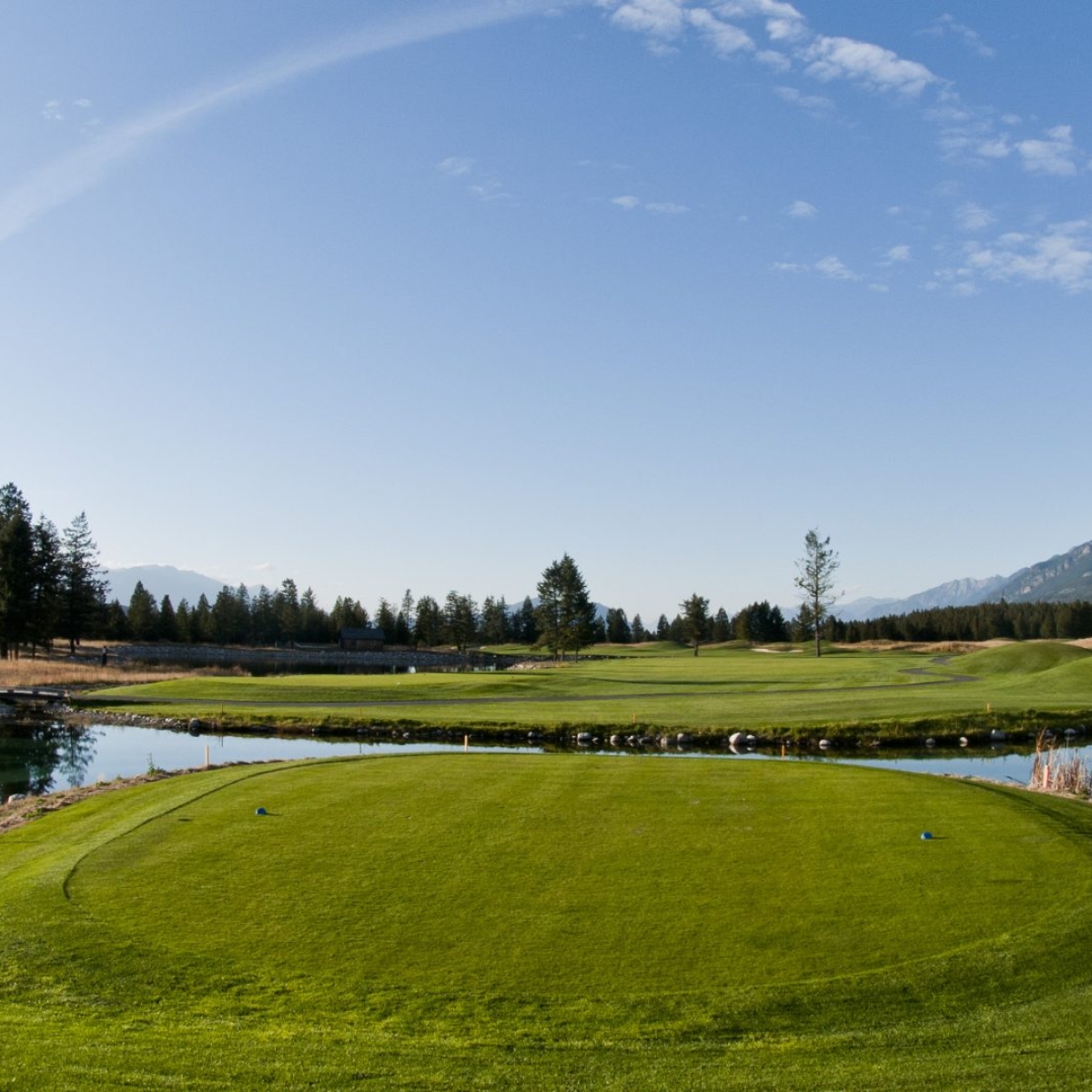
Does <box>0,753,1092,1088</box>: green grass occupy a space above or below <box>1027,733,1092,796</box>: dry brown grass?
above

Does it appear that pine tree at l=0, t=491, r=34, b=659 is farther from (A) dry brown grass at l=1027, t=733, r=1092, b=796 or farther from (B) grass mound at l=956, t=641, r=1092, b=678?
(A) dry brown grass at l=1027, t=733, r=1092, b=796

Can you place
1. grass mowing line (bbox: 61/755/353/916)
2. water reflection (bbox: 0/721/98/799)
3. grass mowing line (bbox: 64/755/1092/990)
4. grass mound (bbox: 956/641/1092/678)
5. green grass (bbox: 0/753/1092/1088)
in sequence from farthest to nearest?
grass mound (bbox: 956/641/1092/678)
water reflection (bbox: 0/721/98/799)
grass mowing line (bbox: 61/755/353/916)
grass mowing line (bbox: 64/755/1092/990)
green grass (bbox: 0/753/1092/1088)

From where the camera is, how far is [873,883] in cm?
1288

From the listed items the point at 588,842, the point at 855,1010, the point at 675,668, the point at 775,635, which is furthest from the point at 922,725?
the point at 775,635

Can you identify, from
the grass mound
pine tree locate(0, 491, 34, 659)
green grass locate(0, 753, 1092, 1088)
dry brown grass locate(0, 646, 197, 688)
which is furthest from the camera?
pine tree locate(0, 491, 34, 659)

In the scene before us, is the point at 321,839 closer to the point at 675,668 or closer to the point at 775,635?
the point at 675,668

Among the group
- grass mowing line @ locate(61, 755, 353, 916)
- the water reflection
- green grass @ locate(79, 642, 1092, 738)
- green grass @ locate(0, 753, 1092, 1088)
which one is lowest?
the water reflection

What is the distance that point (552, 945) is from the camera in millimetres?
10891

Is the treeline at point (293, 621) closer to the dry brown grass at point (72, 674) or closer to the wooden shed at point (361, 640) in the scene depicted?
the wooden shed at point (361, 640)

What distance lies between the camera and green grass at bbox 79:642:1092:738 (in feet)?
131

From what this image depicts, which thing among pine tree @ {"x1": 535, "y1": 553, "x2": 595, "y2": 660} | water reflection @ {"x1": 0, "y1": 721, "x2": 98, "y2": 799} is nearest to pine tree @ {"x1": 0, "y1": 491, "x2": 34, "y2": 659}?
water reflection @ {"x1": 0, "y1": 721, "x2": 98, "y2": 799}

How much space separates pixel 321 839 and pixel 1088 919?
34.4ft

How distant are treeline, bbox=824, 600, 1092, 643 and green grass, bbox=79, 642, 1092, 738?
80741 millimetres

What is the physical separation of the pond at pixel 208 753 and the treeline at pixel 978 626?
4251 inches
